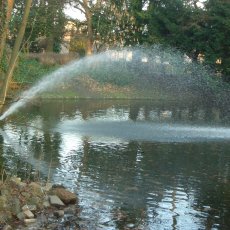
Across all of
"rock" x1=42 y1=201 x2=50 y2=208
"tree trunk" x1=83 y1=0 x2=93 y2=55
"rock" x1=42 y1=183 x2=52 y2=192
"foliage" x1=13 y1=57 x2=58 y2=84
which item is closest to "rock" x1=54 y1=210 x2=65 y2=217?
"rock" x1=42 y1=201 x2=50 y2=208

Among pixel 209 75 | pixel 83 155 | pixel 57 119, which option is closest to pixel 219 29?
pixel 209 75

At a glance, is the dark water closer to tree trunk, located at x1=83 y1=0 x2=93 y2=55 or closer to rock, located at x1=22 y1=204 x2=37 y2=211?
rock, located at x1=22 y1=204 x2=37 y2=211

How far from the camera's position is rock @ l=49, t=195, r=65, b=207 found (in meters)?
10.6

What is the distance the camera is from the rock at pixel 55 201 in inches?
419

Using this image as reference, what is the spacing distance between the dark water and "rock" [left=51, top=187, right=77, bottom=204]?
9.7 inches

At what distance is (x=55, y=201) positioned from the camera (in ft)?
35.1

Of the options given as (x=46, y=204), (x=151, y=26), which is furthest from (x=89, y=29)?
(x=46, y=204)

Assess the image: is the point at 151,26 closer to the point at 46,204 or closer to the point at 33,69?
the point at 33,69

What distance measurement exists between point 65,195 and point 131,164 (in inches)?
186

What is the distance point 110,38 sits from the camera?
166ft

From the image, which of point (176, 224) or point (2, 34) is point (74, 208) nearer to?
point (176, 224)

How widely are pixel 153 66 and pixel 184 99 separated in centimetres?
498

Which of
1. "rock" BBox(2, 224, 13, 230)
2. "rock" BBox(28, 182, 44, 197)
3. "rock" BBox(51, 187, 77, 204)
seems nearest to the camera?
"rock" BBox(2, 224, 13, 230)

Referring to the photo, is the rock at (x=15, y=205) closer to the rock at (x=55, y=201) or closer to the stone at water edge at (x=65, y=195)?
the rock at (x=55, y=201)
